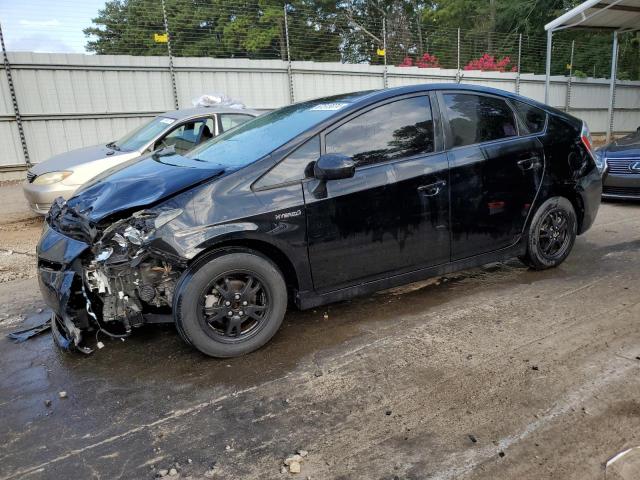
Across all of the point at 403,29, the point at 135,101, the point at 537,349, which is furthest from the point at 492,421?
the point at 403,29

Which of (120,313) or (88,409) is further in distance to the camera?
(120,313)

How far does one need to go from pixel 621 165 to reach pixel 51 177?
816cm

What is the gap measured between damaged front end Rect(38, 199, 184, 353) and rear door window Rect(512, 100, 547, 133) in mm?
3148

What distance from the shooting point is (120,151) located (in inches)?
286

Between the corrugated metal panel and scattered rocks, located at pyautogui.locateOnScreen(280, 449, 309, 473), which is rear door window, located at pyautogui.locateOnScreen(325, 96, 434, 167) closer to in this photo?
scattered rocks, located at pyautogui.locateOnScreen(280, 449, 309, 473)

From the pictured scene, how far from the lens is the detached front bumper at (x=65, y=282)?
10.5 feet

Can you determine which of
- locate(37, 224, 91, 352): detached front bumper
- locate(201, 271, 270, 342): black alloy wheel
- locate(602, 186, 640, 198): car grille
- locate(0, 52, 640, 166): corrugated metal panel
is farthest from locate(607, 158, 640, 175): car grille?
locate(0, 52, 640, 166): corrugated metal panel

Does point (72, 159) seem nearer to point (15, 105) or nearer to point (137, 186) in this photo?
point (137, 186)

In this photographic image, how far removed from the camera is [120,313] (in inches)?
128

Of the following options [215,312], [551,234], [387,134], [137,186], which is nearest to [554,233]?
[551,234]

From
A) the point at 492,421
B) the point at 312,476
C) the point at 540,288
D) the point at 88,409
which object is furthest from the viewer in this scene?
the point at 540,288

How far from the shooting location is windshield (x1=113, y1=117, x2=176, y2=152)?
730 cm

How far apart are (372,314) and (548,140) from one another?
227 cm

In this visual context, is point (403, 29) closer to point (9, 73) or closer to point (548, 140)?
point (9, 73)
